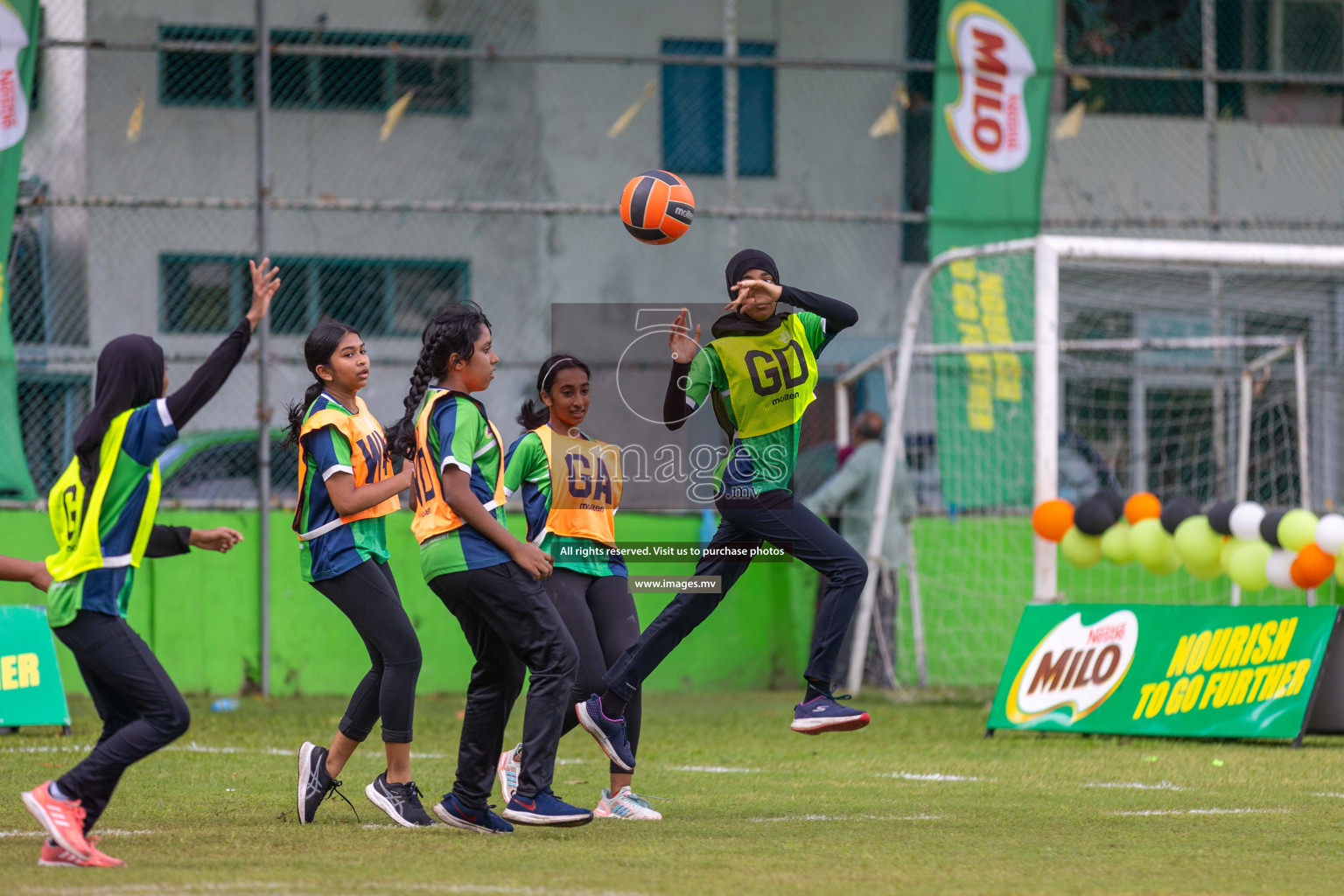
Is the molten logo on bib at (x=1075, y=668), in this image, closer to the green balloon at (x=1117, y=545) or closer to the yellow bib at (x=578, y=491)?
the green balloon at (x=1117, y=545)

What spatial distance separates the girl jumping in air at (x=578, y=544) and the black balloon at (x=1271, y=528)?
4.32 m

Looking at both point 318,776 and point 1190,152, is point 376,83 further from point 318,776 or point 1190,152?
point 318,776

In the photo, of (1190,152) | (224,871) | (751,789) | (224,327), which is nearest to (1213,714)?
(751,789)

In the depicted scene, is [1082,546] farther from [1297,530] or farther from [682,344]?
[682,344]

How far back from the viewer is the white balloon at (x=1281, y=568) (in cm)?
915

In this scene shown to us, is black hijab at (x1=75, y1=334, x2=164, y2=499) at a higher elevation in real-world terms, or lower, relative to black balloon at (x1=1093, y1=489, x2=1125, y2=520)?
higher

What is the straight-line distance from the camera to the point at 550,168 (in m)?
17.0

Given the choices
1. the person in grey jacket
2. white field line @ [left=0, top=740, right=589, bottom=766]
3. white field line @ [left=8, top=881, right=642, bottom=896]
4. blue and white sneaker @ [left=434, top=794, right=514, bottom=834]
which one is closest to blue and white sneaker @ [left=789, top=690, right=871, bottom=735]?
blue and white sneaker @ [left=434, top=794, right=514, bottom=834]

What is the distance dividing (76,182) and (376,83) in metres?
3.28

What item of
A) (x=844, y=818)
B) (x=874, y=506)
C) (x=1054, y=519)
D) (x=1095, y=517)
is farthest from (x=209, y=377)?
(x=874, y=506)

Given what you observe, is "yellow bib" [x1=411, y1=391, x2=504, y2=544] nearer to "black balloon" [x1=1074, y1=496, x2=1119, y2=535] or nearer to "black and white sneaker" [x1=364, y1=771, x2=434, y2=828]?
"black and white sneaker" [x1=364, y1=771, x2=434, y2=828]

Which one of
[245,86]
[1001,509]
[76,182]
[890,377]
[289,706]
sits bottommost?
[289,706]

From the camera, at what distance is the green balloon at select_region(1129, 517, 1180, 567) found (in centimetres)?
962

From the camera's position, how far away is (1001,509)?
1279cm
